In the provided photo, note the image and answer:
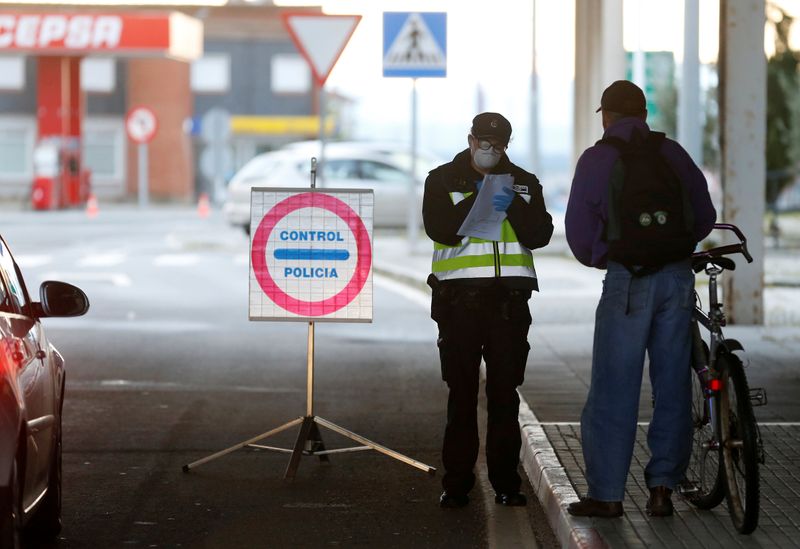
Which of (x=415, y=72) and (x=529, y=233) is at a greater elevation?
(x=415, y=72)

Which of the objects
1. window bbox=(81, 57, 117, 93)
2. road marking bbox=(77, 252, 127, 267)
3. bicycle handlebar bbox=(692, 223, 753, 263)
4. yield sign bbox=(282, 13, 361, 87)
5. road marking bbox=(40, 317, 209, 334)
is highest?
window bbox=(81, 57, 117, 93)

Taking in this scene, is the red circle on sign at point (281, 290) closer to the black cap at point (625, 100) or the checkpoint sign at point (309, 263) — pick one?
the checkpoint sign at point (309, 263)

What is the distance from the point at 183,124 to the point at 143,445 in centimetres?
5896

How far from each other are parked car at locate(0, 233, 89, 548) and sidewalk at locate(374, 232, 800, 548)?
6.89 ft

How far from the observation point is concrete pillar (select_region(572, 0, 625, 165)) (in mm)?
22688

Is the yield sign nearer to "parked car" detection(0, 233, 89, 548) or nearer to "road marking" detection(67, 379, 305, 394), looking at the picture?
"road marking" detection(67, 379, 305, 394)

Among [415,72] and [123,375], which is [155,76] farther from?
[123,375]

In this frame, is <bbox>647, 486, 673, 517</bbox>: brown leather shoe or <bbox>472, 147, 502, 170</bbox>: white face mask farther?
<bbox>472, 147, 502, 170</bbox>: white face mask

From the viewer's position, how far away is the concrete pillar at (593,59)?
22.7 m

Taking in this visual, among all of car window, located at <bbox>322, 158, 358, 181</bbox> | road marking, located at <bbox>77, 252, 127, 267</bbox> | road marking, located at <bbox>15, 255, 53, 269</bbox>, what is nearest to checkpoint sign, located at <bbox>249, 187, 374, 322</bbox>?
road marking, located at <bbox>15, 255, 53, 269</bbox>

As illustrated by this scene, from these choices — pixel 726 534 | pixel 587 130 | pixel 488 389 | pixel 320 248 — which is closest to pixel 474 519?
pixel 488 389

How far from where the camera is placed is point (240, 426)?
994 cm

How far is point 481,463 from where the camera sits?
8703 mm

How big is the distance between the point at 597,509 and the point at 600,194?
1.31m
